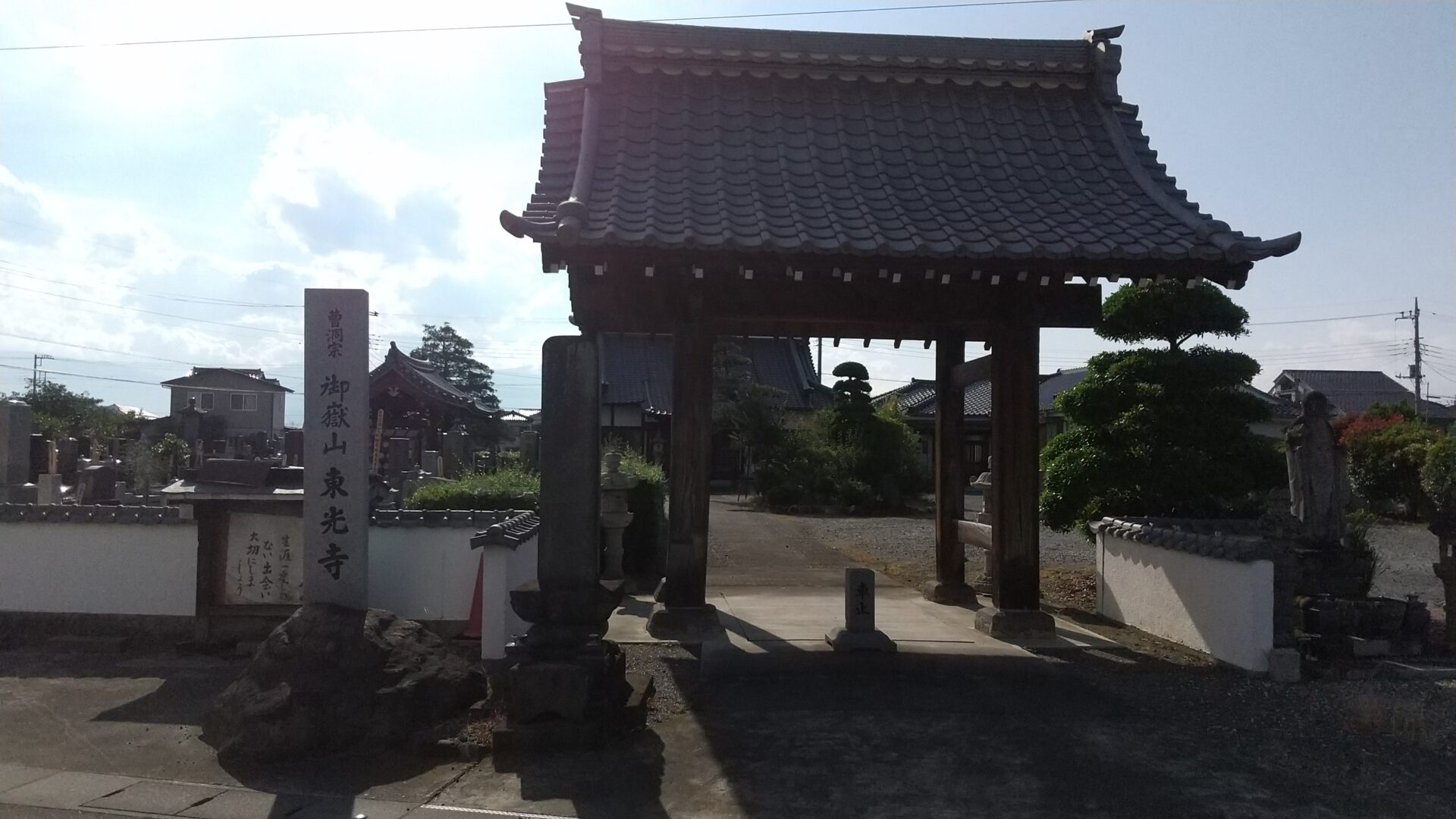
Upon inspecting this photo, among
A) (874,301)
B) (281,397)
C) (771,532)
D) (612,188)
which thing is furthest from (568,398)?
(281,397)

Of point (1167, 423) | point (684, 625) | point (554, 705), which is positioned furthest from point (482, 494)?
point (1167, 423)

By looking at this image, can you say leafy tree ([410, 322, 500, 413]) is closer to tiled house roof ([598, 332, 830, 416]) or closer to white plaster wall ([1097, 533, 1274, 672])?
tiled house roof ([598, 332, 830, 416])

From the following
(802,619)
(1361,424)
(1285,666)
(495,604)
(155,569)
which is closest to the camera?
(1285,666)

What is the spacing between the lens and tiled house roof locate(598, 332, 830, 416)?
120ft

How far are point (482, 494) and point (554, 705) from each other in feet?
21.0

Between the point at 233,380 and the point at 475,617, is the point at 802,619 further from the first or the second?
the point at 233,380

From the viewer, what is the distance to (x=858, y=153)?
30.0 feet

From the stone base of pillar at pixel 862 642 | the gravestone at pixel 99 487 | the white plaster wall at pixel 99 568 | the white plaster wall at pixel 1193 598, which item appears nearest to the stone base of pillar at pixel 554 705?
the stone base of pillar at pixel 862 642

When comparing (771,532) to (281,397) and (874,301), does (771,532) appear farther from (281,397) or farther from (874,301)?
(281,397)

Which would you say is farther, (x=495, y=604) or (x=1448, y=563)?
(x=1448, y=563)

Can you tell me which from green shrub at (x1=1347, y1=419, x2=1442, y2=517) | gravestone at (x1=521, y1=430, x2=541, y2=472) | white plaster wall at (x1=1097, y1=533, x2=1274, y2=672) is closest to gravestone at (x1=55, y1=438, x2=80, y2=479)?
gravestone at (x1=521, y1=430, x2=541, y2=472)

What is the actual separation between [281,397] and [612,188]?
2259 inches

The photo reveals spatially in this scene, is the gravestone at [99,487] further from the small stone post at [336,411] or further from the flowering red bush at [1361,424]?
the flowering red bush at [1361,424]

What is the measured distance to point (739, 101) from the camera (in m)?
9.64
